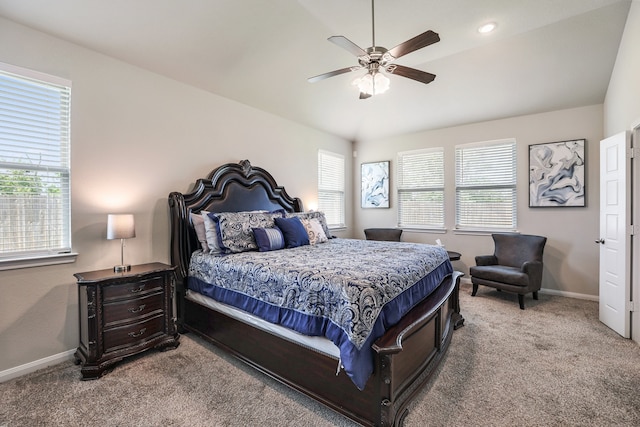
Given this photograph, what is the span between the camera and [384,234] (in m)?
5.68

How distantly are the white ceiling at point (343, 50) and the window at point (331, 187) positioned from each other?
3.98ft

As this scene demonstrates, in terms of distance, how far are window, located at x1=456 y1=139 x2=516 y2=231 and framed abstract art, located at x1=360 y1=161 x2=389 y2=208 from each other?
1333 mm

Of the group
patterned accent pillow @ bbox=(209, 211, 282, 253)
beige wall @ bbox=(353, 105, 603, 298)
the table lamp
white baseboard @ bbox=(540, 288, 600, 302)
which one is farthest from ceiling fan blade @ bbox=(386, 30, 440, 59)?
white baseboard @ bbox=(540, 288, 600, 302)

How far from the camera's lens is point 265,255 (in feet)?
9.74

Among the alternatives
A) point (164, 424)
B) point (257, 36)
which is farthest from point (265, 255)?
point (257, 36)

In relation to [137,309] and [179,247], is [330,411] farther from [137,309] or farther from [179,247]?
[179,247]

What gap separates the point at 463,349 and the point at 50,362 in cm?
371

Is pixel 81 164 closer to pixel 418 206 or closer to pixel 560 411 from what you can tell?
pixel 560 411

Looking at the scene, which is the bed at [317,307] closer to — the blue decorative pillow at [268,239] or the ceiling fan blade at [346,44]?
the blue decorative pillow at [268,239]

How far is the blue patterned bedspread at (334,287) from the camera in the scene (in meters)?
1.79

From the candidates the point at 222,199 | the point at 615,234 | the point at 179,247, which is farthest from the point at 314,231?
the point at 615,234

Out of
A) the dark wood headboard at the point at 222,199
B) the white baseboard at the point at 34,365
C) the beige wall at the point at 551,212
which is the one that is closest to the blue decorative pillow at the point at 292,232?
the dark wood headboard at the point at 222,199

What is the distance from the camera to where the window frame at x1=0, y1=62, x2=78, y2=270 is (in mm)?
2457

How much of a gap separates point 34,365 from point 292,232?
2577 mm
